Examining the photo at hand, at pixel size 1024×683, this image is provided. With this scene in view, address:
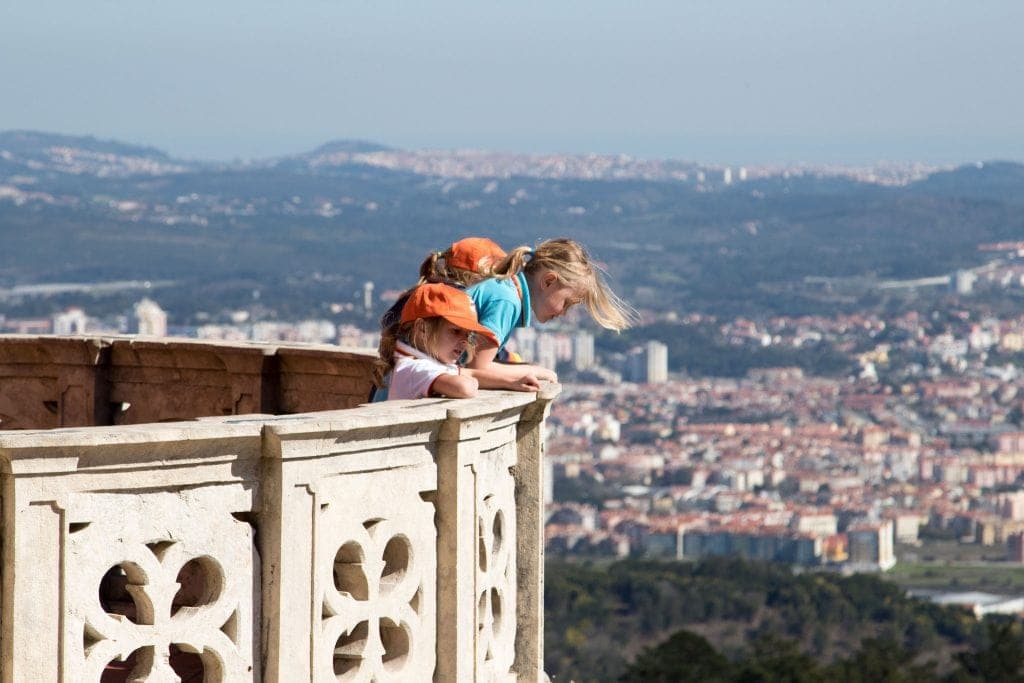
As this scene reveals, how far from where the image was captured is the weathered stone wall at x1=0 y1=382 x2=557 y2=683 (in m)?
3.46

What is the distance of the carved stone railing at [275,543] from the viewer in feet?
11.4

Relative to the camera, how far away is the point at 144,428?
357 cm

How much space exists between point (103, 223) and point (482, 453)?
387ft

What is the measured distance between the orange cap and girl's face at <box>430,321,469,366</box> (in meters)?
0.22

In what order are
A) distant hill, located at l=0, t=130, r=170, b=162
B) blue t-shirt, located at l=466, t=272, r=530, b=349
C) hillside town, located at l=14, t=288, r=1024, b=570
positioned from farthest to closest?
distant hill, located at l=0, t=130, r=170, b=162, hillside town, located at l=14, t=288, r=1024, b=570, blue t-shirt, located at l=466, t=272, r=530, b=349

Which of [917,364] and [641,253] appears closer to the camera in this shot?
[917,364]

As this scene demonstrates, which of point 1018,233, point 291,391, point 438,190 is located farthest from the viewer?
point 438,190

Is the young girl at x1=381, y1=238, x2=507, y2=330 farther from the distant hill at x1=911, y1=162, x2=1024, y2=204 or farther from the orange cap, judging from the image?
the distant hill at x1=911, y1=162, x2=1024, y2=204

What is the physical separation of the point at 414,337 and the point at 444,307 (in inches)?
4.4

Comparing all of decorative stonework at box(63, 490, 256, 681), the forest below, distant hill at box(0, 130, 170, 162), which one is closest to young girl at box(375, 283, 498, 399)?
decorative stonework at box(63, 490, 256, 681)

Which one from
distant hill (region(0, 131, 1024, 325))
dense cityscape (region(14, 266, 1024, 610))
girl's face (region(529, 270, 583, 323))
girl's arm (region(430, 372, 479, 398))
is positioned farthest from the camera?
distant hill (region(0, 131, 1024, 325))

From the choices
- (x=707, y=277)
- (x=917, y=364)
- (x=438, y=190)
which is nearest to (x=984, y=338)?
(x=917, y=364)

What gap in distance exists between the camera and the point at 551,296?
5.10 m

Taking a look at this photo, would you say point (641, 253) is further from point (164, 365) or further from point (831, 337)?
point (164, 365)
